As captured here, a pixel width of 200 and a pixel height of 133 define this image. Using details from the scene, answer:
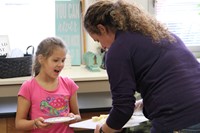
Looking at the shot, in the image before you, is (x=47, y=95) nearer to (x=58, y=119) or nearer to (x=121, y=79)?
(x=58, y=119)

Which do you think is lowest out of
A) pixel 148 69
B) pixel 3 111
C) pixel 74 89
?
pixel 3 111

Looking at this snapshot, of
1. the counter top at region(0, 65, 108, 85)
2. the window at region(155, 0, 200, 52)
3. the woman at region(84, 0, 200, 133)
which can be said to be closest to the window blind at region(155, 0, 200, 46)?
the window at region(155, 0, 200, 52)

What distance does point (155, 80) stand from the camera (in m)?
1.39

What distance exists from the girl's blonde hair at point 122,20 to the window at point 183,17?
1.96 m

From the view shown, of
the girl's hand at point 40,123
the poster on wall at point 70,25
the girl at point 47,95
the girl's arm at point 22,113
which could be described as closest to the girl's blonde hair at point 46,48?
the girl at point 47,95

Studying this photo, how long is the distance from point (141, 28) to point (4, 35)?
5.83 ft

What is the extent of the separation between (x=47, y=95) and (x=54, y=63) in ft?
0.65

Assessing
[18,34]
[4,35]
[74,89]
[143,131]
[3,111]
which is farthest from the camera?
[18,34]

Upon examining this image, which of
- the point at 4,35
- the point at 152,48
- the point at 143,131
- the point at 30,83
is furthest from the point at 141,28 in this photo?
the point at 4,35

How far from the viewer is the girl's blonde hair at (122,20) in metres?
1.46

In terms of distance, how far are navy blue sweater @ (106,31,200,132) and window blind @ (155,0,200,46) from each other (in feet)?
6.79

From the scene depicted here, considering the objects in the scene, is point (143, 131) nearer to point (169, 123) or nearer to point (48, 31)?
point (169, 123)

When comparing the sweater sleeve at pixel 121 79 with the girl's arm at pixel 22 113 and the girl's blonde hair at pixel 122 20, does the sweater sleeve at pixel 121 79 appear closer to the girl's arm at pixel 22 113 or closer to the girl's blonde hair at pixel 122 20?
the girl's blonde hair at pixel 122 20

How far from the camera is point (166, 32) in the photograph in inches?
Answer: 59.4
